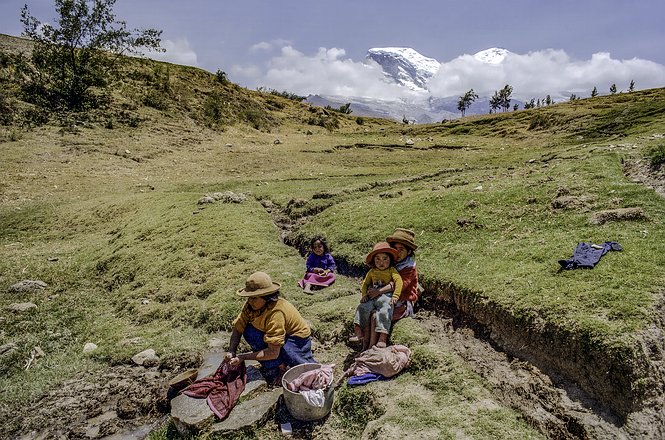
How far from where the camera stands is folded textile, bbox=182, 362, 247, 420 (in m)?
6.70

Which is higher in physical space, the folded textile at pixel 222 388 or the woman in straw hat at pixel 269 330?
the woman in straw hat at pixel 269 330

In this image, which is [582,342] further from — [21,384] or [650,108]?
[650,108]

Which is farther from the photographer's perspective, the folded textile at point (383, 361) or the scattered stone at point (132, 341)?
the scattered stone at point (132, 341)

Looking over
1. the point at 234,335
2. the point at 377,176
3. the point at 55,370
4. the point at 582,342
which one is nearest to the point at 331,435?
the point at 234,335

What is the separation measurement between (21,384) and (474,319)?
9145 mm

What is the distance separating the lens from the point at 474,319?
888 cm

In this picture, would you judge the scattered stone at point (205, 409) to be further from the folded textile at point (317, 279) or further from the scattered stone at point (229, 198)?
the scattered stone at point (229, 198)

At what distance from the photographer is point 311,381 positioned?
6793 millimetres

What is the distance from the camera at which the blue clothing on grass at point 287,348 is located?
7.50 meters

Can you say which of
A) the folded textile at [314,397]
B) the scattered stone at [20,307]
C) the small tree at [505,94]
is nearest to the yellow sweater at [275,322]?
the folded textile at [314,397]

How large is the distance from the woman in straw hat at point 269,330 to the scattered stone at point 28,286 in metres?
9.09

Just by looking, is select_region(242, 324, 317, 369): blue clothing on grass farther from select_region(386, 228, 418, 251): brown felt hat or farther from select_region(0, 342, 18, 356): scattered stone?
select_region(0, 342, 18, 356): scattered stone

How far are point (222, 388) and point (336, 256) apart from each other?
692 cm

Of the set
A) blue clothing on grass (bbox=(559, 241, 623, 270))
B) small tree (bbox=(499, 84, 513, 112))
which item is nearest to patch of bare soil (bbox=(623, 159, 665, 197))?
blue clothing on grass (bbox=(559, 241, 623, 270))
